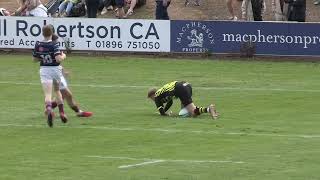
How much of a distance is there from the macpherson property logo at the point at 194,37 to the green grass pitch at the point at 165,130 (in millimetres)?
3729

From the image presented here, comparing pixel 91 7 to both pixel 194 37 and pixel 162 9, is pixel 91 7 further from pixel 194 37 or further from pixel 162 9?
pixel 194 37

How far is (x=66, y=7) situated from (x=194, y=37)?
7.34 m

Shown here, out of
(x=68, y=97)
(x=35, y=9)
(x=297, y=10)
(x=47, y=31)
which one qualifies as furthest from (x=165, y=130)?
(x=35, y=9)

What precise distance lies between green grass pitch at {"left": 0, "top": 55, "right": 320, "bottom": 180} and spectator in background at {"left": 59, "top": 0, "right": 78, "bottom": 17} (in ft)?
28.2

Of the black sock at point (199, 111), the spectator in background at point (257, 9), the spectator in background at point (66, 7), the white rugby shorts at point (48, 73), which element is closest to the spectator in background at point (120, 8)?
the spectator in background at point (66, 7)

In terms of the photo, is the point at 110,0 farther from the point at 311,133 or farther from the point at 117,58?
the point at 311,133

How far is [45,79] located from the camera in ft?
65.3

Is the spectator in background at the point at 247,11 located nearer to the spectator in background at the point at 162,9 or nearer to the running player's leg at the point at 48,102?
the spectator in background at the point at 162,9

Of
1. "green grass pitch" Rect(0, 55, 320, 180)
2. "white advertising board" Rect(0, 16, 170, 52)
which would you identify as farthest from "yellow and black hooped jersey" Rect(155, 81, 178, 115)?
"white advertising board" Rect(0, 16, 170, 52)

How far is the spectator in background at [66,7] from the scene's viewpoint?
4122 centimetres

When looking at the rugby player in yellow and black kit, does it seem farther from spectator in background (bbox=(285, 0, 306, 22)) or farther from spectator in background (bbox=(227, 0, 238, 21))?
spectator in background (bbox=(227, 0, 238, 21))

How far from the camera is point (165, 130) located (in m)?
19.3

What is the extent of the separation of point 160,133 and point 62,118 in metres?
2.38

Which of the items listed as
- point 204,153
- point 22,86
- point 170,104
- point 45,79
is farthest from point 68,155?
point 22,86
